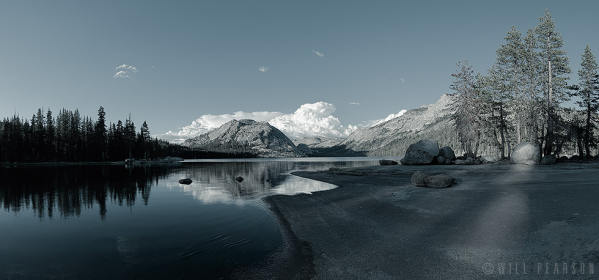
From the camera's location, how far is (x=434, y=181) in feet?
66.0

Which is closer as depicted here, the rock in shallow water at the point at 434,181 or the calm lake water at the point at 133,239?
the calm lake water at the point at 133,239

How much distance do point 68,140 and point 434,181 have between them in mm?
159517

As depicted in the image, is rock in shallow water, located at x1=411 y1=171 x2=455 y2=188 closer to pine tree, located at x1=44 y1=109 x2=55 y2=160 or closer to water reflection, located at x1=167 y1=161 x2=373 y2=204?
water reflection, located at x1=167 y1=161 x2=373 y2=204

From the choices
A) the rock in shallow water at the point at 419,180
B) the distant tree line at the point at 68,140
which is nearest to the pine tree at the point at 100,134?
the distant tree line at the point at 68,140

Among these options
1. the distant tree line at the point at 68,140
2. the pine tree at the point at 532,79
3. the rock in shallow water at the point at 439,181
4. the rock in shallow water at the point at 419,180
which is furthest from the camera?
the distant tree line at the point at 68,140

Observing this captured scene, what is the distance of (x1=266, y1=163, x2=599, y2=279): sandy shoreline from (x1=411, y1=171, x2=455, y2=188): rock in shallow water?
1.31 metres

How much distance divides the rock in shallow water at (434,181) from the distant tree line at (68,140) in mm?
148396

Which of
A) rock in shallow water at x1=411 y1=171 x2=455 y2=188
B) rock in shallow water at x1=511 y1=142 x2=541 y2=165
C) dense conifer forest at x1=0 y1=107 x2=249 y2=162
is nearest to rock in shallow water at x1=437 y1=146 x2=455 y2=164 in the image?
rock in shallow water at x1=511 y1=142 x2=541 y2=165

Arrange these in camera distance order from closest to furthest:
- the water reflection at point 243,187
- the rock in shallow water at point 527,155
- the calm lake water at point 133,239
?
the calm lake water at point 133,239 < the water reflection at point 243,187 < the rock in shallow water at point 527,155

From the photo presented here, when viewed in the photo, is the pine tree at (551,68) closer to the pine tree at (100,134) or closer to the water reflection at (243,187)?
the water reflection at (243,187)

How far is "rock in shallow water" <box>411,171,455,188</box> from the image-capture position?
64.7 ft

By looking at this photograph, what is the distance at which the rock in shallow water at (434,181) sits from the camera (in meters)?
19.7

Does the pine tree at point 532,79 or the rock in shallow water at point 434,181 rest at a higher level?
the pine tree at point 532,79

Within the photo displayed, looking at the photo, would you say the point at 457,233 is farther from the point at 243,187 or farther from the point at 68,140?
the point at 68,140
